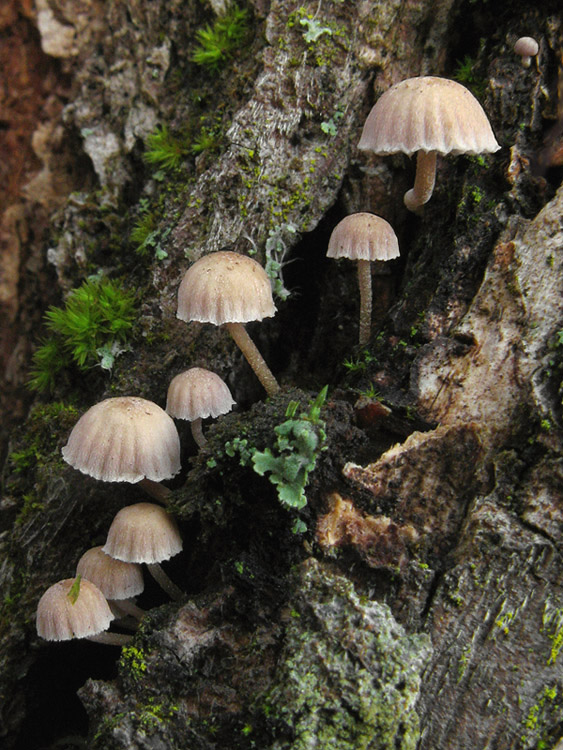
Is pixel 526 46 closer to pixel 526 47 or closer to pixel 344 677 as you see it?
pixel 526 47

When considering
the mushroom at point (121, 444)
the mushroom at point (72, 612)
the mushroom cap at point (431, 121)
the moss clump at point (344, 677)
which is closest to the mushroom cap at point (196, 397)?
the mushroom at point (121, 444)

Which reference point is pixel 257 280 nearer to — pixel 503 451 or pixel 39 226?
pixel 503 451

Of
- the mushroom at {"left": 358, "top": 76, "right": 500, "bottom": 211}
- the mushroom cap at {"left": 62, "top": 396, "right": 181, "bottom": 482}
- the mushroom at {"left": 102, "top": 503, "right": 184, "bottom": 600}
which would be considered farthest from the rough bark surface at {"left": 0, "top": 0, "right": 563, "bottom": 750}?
the mushroom at {"left": 358, "top": 76, "right": 500, "bottom": 211}

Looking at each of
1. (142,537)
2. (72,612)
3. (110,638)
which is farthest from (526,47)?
(110,638)

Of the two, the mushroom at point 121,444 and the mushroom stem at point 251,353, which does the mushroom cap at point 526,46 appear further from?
the mushroom at point 121,444

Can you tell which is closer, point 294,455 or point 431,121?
point 294,455
